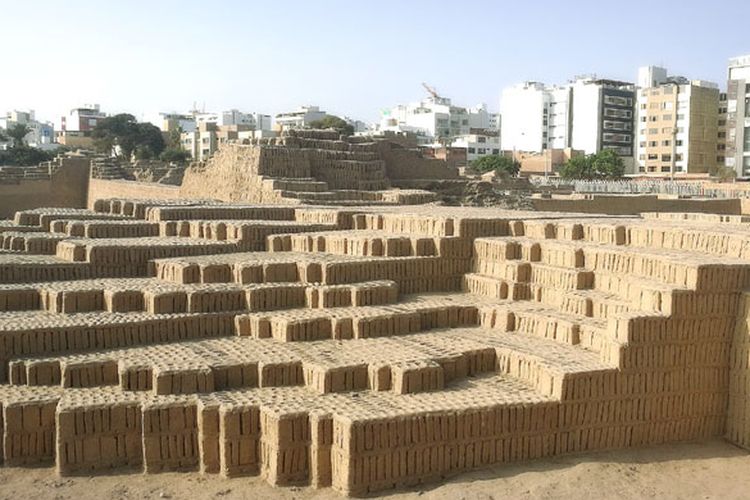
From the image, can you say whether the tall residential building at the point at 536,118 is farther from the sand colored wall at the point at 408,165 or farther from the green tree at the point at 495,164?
the sand colored wall at the point at 408,165

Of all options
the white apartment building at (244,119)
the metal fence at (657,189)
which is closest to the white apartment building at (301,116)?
the white apartment building at (244,119)

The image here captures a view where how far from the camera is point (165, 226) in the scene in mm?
12586

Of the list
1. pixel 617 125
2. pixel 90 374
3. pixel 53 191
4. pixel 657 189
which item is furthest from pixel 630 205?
pixel 617 125

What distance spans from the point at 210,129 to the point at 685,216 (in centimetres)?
6485

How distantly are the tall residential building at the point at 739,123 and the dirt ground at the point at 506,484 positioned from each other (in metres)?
54.9

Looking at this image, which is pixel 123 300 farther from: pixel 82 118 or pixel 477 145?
pixel 82 118

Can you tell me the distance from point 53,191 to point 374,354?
22861mm

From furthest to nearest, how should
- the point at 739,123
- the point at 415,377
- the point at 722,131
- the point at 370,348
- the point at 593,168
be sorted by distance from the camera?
the point at 722,131 → the point at 739,123 → the point at 593,168 → the point at 370,348 → the point at 415,377

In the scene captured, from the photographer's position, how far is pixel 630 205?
2189 cm

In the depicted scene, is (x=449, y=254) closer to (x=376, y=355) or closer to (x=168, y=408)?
(x=376, y=355)

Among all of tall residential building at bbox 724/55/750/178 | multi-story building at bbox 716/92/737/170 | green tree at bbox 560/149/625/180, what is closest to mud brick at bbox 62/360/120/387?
green tree at bbox 560/149/625/180

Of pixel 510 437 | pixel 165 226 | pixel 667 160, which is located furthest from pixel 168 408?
pixel 667 160

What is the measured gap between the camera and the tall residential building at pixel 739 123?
57.3 m

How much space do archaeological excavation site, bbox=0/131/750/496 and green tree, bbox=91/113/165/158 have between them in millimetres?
54027
